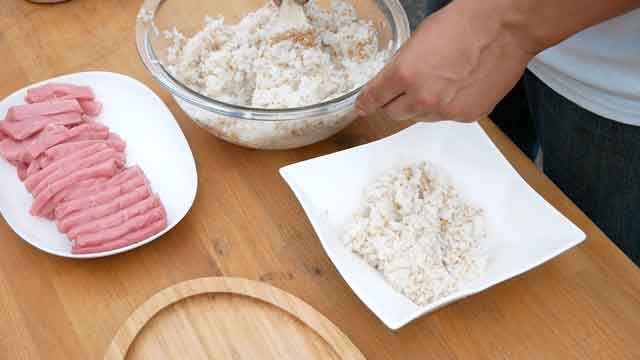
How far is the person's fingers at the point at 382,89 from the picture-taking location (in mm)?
921

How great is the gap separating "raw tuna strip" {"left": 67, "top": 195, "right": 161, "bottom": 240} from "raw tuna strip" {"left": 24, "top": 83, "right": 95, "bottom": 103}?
0.24m

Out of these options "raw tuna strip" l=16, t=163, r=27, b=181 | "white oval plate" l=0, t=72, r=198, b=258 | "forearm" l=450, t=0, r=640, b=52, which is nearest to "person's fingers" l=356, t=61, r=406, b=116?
"forearm" l=450, t=0, r=640, b=52

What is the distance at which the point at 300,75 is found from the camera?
1072 millimetres

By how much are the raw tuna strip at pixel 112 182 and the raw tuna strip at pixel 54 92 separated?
158 mm

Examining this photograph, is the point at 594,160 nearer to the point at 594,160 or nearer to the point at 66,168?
the point at 594,160

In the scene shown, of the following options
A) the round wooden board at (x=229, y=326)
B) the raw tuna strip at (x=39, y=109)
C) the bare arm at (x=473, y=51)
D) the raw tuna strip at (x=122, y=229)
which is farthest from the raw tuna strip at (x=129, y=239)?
the bare arm at (x=473, y=51)

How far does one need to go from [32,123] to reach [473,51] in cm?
65

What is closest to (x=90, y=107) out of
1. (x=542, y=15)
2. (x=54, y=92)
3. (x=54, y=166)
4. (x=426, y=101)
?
(x=54, y=92)

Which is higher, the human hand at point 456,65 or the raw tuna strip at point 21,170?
the human hand at point 456,65

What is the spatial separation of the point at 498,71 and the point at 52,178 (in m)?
0.62

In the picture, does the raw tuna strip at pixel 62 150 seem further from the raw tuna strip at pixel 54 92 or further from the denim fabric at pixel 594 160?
the denim fabric at pixel 594 160

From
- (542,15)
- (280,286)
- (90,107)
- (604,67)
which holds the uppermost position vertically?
(542,15)

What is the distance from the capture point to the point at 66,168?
0.98 meters

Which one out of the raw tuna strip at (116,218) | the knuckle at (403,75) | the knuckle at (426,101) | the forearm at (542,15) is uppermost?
the forearm at (542,15)
